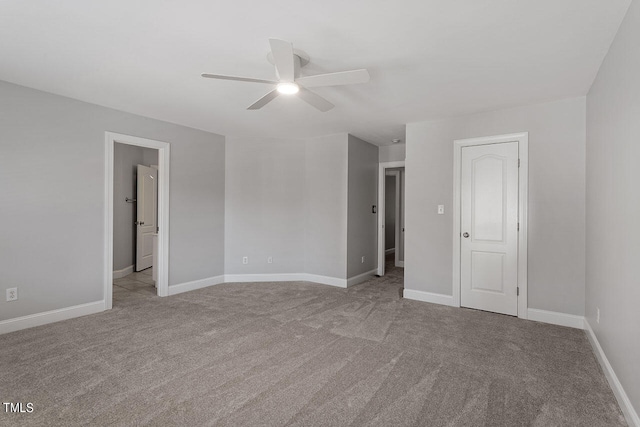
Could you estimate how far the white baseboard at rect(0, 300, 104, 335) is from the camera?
3.10 metres

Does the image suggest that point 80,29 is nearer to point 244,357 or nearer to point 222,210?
point 244,357

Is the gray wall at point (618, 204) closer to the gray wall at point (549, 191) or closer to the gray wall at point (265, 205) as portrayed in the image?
the gray wall at point (549, 191)

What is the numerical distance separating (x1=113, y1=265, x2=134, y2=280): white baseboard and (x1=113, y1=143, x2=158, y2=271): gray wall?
5cm

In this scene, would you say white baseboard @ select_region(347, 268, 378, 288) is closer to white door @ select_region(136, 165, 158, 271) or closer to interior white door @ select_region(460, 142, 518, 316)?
interior white door @ select_region(460, 142, 518, 316)

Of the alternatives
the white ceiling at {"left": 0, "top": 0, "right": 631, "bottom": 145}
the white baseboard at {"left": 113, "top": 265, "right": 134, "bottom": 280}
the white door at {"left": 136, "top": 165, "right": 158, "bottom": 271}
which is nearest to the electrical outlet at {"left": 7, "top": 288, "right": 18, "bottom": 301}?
the white ceiling at {"left": 0, "top": 0, "right": 631, "bottom": 145}

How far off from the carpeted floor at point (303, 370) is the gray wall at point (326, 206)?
144 centimetres

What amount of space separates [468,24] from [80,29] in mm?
2627

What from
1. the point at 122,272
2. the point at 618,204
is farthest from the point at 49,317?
the point at 618,204

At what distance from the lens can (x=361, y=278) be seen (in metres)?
5.41

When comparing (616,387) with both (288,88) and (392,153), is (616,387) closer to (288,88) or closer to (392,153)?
(288,88)

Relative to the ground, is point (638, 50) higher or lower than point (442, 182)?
higher

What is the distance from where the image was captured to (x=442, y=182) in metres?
4.16

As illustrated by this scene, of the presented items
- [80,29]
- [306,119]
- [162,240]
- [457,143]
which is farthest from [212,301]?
[457,143]

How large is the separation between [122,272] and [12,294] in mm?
2612
